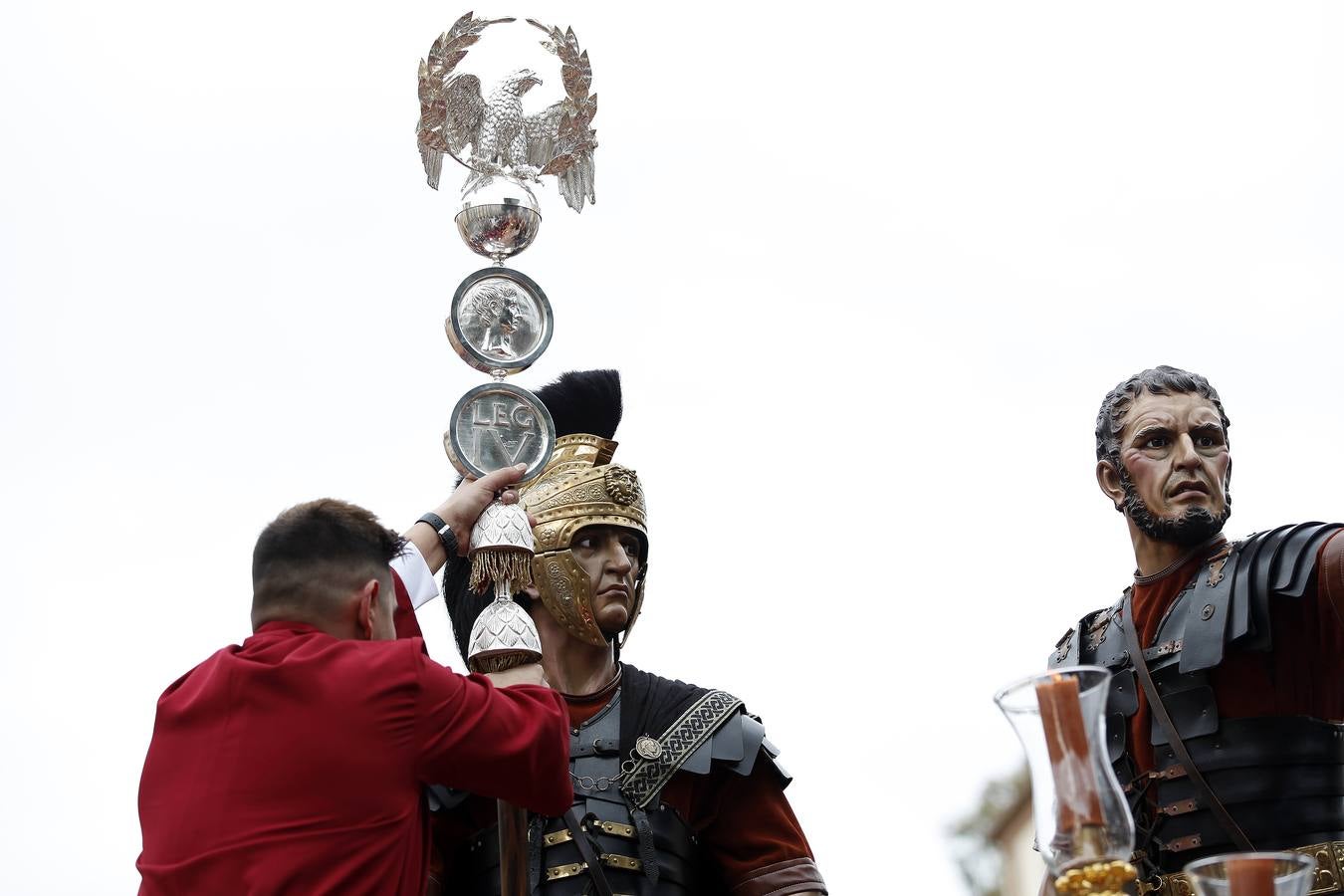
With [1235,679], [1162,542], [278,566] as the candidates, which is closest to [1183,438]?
[1162,542]

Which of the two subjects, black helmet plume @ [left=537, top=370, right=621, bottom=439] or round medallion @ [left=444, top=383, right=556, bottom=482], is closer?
round medallion @ [left=444, top=383, right=556, bottom=482]

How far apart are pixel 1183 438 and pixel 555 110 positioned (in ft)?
7.79

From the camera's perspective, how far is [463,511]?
534 centimetres

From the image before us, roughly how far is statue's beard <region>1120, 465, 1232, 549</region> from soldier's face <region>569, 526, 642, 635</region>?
173 centimetres

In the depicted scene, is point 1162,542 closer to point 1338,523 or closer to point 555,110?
point 1338,523

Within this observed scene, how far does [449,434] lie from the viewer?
17.7 ft

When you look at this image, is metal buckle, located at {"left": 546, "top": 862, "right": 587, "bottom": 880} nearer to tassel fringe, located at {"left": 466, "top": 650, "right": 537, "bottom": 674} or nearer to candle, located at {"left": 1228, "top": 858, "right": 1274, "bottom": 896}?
tassel fringe, located at {"left": 466, "top": 650, "right": 537, "bottom": 674}

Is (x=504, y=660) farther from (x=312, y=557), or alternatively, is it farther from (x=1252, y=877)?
(x=1252, y=877)

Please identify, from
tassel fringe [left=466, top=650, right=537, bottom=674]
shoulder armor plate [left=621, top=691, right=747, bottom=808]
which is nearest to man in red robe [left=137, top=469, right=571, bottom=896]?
tassel fringe [left=466, top=650, right=537, bottom=674]

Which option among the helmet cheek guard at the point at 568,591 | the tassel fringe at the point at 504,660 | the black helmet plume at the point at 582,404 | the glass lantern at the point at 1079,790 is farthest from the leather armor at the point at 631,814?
the glass lantern at the point at 1079,790

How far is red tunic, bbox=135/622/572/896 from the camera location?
421cm

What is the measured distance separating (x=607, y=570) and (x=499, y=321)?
123 cm

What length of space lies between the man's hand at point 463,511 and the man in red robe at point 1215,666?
89.4 inches

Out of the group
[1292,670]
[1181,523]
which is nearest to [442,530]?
[1181,523]
